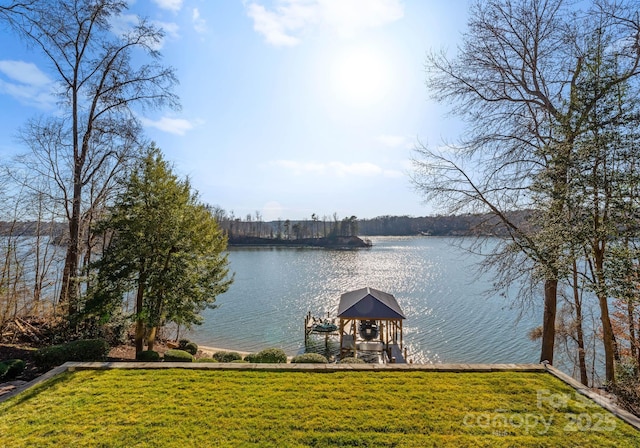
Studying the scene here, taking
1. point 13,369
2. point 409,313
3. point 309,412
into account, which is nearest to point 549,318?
point 309,412

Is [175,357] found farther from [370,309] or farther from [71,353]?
[370,309]

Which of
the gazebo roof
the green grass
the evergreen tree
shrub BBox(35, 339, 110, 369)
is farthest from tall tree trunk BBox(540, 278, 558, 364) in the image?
shrub BBox(35, 339, 110, 369)

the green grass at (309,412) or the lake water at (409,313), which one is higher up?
the green grass at (309,412)

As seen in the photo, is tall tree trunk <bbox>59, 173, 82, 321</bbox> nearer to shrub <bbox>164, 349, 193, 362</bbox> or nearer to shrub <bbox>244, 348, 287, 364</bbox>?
shrub <bbox>164, 349, 193, 362</bbox>

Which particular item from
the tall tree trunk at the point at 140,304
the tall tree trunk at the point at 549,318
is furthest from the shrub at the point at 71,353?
the tall tree trunk at the point at 549,318

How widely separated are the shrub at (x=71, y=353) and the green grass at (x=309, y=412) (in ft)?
4.98

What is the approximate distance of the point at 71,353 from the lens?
701 cm

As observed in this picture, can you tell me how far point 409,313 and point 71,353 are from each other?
1821 centimetres

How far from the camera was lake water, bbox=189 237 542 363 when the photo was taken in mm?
14477

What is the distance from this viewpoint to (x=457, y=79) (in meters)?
8.26

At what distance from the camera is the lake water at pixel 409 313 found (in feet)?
47.5

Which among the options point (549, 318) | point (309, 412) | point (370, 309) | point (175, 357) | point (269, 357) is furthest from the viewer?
point (370, 309)

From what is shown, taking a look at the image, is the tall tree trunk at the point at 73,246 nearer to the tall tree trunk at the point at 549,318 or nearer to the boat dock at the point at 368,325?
the boat dock at the point at 368,325

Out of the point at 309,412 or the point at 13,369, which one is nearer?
the point at 309,412
